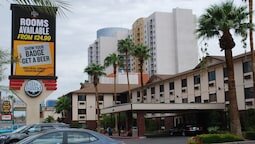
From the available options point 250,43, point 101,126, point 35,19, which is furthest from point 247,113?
point 101,126

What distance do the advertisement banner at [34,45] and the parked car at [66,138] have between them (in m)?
28.6

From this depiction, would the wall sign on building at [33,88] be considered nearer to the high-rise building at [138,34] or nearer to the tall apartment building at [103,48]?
the high-rise building at [138,34]

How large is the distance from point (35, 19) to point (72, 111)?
45790 millimetres

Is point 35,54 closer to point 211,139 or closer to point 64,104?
point 211,139

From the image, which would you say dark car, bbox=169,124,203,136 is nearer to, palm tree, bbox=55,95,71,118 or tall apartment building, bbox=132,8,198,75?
palm tree, bbox=55,95,71,118

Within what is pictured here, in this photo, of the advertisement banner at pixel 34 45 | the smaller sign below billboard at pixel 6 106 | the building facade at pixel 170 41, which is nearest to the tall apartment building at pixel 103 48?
the building facade at pixel 170 41

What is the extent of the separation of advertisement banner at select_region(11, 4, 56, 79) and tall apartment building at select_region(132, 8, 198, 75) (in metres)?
81.2

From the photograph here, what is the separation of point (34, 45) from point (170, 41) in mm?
86757

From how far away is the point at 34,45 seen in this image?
4112cm

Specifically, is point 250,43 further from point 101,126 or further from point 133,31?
point 133,31

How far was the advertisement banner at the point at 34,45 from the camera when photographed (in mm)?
40500

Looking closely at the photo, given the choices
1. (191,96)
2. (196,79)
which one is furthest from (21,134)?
(191,96)

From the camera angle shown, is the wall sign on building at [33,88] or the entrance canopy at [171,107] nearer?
the wall sign on building at [33,88]

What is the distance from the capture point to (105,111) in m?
64.9
